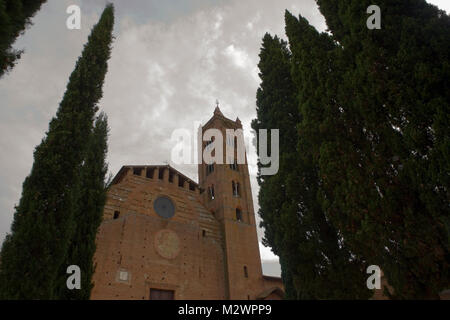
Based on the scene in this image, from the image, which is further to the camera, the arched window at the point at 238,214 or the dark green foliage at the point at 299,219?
the arched window at the point at 238,214

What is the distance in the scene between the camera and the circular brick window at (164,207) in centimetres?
2123

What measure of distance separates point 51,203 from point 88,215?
433 centimetres

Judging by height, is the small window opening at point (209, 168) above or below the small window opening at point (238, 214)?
above

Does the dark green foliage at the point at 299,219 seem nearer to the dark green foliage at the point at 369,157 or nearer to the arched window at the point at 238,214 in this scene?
the dark green foliage at the point at 369,157

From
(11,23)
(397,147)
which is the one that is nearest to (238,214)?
(397,147)

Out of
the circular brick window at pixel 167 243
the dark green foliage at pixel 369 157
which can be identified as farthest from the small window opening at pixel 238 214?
the dark green foliage at pixel 369 157

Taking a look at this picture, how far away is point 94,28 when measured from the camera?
1133 cm

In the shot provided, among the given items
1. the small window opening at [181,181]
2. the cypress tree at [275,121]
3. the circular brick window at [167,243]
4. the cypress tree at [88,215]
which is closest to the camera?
the cypress tree at [88,215]

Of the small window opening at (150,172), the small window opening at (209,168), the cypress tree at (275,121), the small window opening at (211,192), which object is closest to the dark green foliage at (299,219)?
the cypress tree at (275,121)

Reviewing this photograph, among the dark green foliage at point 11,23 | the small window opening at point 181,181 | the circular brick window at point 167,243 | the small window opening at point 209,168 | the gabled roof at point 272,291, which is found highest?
the small window opening at point 209,168

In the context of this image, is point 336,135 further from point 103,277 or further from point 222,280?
point 222,280

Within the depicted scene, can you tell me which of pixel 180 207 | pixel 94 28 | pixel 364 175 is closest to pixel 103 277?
pixel 180 207

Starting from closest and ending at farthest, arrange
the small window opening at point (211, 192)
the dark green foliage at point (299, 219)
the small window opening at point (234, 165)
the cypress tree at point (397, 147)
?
the cypress tree at point (397, 147) < the dark green foliage at point (299, 219) < the small window opening at point (211, 192) < the small window opening at point (234, 165)

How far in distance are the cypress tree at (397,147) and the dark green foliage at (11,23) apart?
7.30 meters
